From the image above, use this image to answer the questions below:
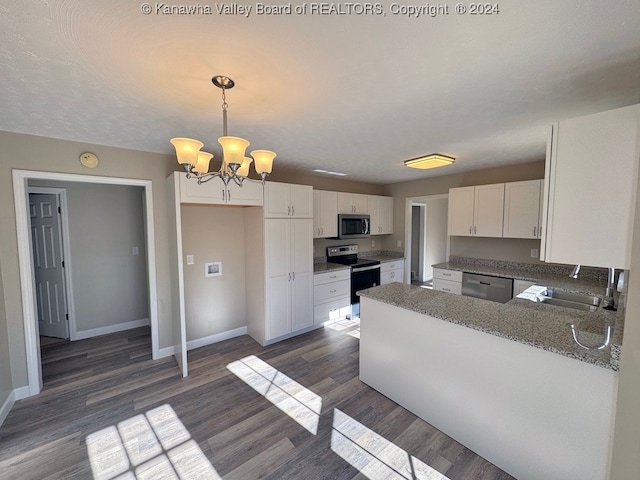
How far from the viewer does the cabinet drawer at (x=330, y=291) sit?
411 centimetres

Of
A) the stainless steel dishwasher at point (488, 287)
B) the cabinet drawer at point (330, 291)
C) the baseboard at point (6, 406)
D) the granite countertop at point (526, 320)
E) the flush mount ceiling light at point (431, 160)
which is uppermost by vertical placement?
the flush mount ceiling light at point (431, 160)

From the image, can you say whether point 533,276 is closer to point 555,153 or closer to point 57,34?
point 555,153

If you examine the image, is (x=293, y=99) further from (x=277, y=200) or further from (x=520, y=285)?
(x=520, y=285)

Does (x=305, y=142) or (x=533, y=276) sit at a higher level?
(x=305, y=142)

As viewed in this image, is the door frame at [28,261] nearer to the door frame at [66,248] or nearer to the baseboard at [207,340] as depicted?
the baseboard at [207,340]

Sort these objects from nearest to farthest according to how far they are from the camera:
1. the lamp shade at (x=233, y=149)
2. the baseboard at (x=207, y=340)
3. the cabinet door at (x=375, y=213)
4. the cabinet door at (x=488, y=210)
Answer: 1. the lamp shade at (x=233, y=149)
2. the baseboard at (x=207, y=340)
3. the cabinet door at (x=488, y=210)
4. the cabinet door at (x=375, y=213)

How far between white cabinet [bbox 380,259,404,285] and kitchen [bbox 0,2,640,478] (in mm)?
2187

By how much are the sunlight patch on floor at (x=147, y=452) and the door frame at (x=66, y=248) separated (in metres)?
2.47

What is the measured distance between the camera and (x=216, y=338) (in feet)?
12.3

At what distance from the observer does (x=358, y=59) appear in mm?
1364

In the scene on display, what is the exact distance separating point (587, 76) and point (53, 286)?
6.03 meters

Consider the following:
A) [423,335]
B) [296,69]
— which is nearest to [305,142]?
[296,69]

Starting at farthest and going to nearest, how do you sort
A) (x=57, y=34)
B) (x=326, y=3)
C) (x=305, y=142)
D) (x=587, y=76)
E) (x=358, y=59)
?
(x=305, y=142) < (x=587, y=76) < (x=358, y=59) < (x=57, y=34) < (x=326, y=3)

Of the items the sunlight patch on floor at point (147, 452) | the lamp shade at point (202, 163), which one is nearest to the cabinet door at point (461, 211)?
the lamp shade at point (202, 163)
